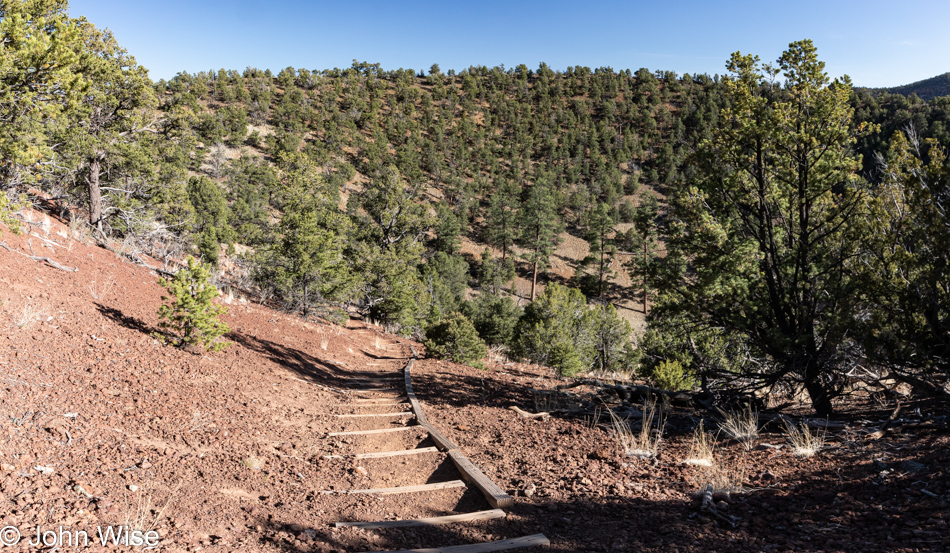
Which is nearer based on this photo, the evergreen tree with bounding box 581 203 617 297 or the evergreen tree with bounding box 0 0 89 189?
the evergreen tree with bounding box 0 0 89 189

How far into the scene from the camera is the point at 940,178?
5.10 m

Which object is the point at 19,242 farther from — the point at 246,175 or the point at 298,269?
the point at 246,175

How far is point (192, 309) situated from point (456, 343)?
746 cm

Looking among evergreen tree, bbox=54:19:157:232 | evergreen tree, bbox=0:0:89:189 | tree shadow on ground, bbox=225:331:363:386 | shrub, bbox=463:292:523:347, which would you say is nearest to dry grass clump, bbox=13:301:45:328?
evergreen tree, bbox=0:0:89:189

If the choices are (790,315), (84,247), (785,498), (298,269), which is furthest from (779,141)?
(298,269)

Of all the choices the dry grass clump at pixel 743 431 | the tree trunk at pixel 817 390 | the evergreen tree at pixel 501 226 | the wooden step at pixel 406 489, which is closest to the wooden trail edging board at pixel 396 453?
the wooden step at pixel 406 489

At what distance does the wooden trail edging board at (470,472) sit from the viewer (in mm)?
3807

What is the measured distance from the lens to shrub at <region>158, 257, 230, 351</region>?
6.79 m

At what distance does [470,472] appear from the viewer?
14.4ft

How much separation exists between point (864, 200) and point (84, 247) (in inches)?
625

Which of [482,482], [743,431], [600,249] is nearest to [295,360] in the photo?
[482,482]

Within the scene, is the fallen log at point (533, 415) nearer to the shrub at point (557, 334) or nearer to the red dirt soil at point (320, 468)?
the red dirt soil at point (320, 468)

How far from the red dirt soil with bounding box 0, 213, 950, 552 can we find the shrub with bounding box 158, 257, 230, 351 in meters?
0.34

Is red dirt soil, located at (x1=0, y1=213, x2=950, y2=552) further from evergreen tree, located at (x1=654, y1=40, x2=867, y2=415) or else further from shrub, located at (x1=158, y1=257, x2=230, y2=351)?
evergreen tree, located at (x1=654, y1=40, x2=867, y2=415)
